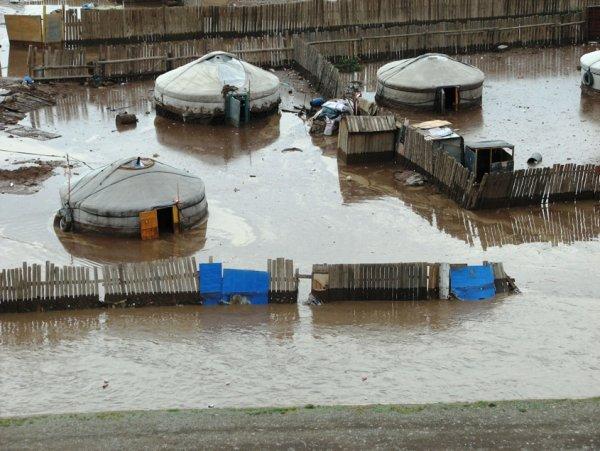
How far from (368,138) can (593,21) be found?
19.6 meters

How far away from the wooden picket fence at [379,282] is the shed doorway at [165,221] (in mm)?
5788

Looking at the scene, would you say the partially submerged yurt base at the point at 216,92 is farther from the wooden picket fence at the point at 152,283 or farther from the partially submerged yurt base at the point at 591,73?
the wooden picket fence at the point at 152,283

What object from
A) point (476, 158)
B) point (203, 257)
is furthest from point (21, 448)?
point (476, 158)

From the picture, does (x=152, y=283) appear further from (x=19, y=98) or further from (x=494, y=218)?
(x=19, y=98)

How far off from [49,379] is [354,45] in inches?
1043

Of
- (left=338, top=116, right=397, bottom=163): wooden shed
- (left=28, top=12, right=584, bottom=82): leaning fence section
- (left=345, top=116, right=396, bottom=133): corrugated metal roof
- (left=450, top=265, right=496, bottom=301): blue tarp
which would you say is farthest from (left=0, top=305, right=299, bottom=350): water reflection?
(left=28, top=12, right=584, bottom=82): leaning fence section

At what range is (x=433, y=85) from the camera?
3688cm

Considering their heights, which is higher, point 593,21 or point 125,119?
point 593,21

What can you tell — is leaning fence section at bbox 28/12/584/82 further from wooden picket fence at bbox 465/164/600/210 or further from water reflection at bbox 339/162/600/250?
wooden picket fence at bbox 465/164/600/210

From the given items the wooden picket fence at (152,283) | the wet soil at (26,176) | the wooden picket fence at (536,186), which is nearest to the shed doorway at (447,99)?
the wooden picket fence at (536,186)

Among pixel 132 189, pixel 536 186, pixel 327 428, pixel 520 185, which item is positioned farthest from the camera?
pixel 536 186

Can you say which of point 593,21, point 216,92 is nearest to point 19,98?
point 216,92

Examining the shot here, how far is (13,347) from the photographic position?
69.5 feet

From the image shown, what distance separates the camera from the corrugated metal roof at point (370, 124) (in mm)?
31781
